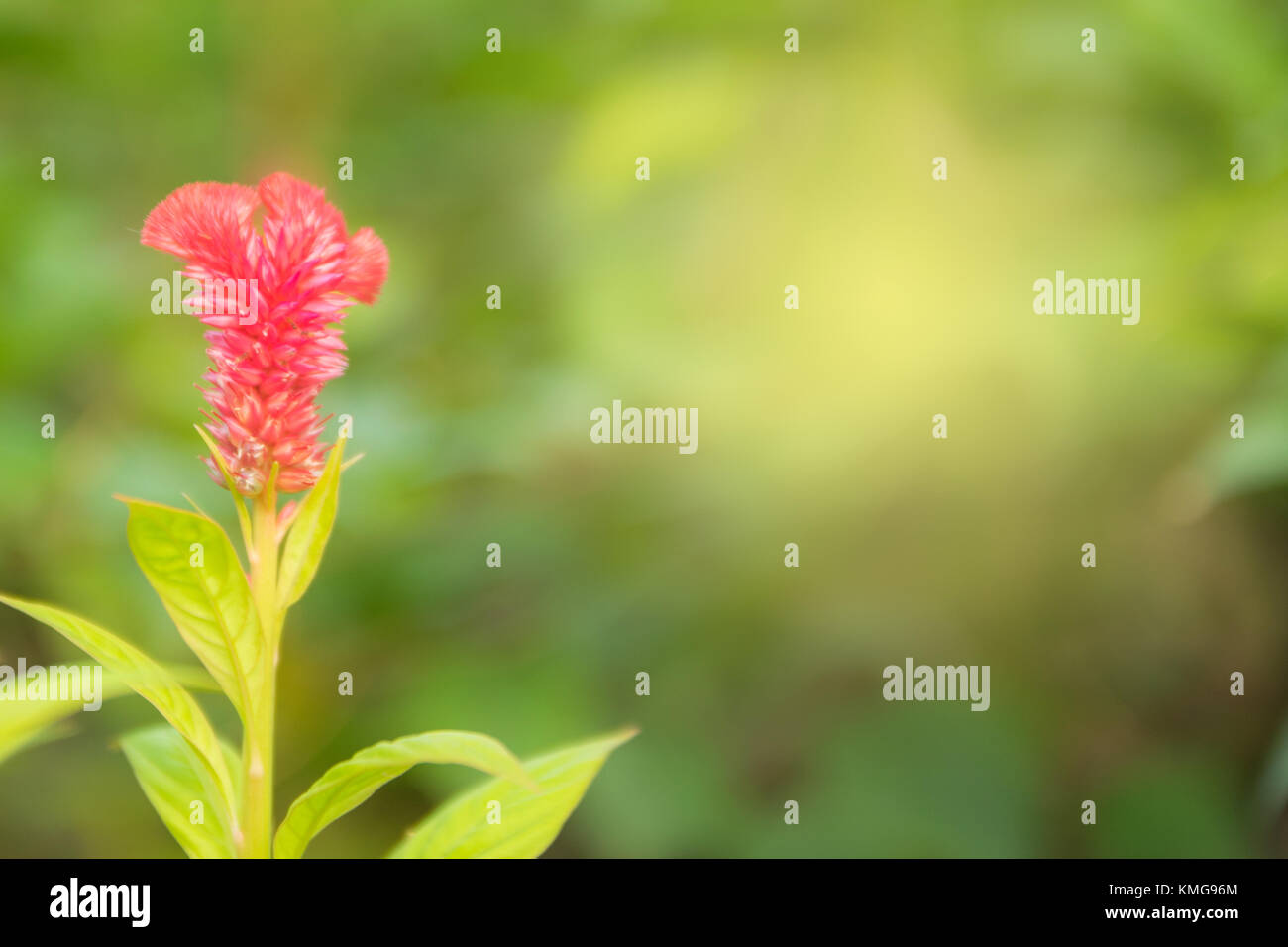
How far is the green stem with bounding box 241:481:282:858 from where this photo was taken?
0.49m

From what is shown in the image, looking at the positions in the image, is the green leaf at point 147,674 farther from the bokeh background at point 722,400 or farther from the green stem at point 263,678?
the bokeh background at point 722,400

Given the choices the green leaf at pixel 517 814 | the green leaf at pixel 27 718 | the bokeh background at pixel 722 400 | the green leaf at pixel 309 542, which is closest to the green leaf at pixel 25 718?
the green leaf at pixel 27 718

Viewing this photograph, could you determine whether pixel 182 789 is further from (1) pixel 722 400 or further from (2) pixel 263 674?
(1) pixel 722 400

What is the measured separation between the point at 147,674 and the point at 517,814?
0.61 ft

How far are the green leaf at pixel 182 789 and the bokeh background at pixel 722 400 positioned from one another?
0.75 m

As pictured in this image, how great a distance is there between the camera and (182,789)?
57 cm

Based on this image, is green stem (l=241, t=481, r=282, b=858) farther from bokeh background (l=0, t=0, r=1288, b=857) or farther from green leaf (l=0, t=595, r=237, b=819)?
bokeh background (l=0, t=0, r=1288, b=857)

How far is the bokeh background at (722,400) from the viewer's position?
1.36 m

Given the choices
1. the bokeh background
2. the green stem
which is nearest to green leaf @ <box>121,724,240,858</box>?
the green stem

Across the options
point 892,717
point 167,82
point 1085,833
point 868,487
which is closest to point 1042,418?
point 868,487

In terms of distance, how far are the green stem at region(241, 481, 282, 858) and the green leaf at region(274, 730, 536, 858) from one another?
0.02m
